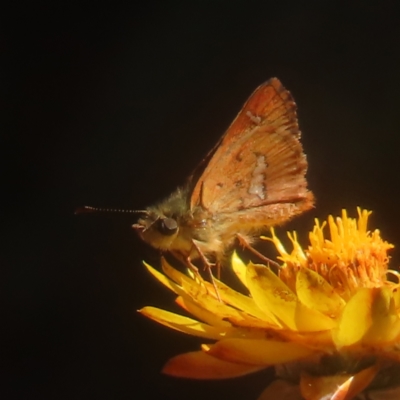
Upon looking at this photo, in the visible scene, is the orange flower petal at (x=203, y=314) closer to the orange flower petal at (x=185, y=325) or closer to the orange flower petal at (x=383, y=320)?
the orange flower petal at (x=185, y=325)

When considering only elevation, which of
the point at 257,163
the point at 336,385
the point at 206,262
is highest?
the point at 257,163

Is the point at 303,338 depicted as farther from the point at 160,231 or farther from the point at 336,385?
the point at 160,231

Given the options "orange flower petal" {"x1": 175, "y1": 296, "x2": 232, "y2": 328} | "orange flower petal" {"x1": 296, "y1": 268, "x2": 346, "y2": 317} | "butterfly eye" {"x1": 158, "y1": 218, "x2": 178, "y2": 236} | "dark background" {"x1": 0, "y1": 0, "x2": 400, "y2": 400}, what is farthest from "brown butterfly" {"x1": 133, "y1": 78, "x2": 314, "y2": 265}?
"dark background" {"x1": 0, "y1": 0, "x2": 400, "y2": 400}

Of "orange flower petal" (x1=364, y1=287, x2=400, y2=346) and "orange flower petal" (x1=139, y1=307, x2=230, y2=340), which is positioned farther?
"orange flower petal" (x1=139, y1=307, x2=230, y2=340)

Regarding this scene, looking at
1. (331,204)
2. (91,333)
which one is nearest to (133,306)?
(91,333)

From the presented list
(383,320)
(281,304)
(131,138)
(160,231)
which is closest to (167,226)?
(160,231)

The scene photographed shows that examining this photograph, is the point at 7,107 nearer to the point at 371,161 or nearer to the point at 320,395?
the point at 371,161

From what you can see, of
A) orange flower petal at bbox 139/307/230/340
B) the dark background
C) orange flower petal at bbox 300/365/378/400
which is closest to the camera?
orange flower petal at bbox 300/365/378/400

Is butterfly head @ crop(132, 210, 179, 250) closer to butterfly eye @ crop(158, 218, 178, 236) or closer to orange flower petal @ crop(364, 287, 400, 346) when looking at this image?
butterfly eye @ crop(158, 218, 178, 236)
